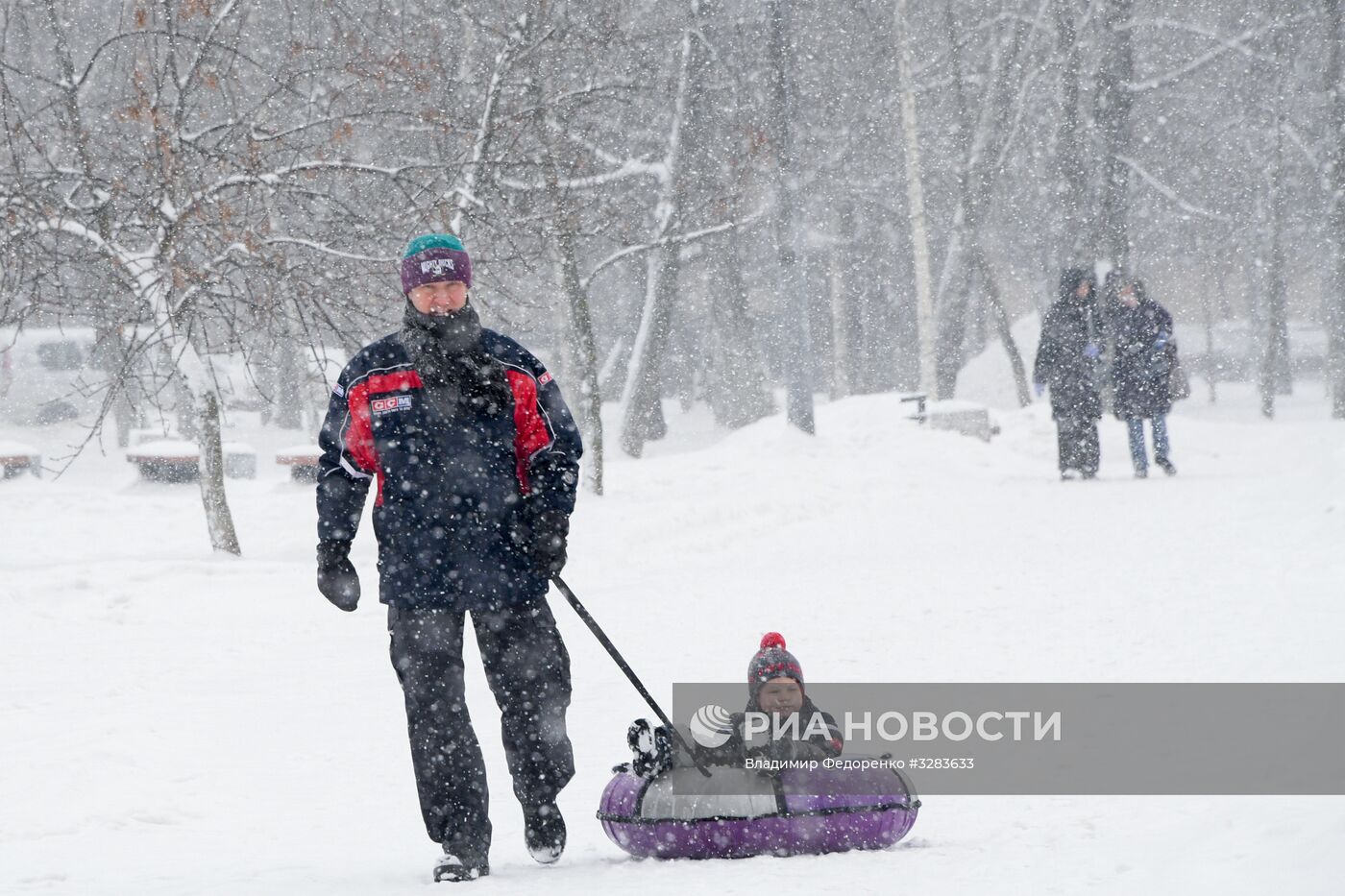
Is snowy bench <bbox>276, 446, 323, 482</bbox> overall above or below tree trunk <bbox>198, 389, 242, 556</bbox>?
below

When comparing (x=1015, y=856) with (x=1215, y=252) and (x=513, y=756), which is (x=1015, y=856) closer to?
(x=513, y=756)

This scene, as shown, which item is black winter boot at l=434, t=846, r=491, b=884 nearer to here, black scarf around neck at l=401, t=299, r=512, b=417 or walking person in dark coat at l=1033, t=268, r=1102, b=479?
black scarf around neck at l=401, t=299, r=512, b=417

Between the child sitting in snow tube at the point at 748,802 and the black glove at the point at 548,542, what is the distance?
23.5 inches

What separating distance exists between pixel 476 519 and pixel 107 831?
1.88 m

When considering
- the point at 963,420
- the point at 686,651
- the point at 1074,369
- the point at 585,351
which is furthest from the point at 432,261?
the point at 963,420

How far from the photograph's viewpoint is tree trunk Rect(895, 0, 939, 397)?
22.9m

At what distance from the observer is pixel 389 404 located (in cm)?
402

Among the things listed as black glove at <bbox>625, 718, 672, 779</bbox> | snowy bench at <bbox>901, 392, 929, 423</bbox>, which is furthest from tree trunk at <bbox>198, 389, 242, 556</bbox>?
snowy bench at <bbox>901, 392, 929, 423</bbox>

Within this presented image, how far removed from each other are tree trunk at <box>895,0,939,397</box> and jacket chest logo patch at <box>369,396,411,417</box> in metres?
20.3

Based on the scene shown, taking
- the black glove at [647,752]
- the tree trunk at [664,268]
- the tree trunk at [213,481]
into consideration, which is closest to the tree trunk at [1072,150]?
the tree trunk at [664,268]

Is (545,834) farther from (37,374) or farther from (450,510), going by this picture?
(37,374)

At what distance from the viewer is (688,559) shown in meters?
11.7

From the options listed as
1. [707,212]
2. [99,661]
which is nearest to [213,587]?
[99,661]

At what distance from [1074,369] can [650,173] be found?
7105 mm
